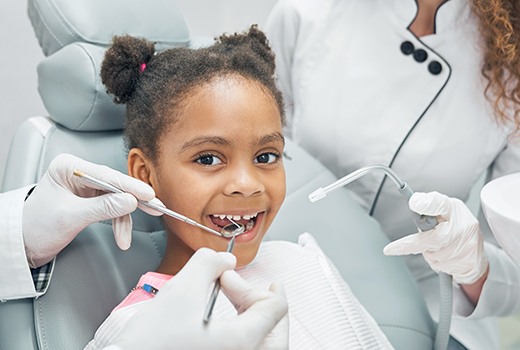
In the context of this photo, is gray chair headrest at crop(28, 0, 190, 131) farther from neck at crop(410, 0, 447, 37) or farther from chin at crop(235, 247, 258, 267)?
neck at crop(410, 0, 447, 37)

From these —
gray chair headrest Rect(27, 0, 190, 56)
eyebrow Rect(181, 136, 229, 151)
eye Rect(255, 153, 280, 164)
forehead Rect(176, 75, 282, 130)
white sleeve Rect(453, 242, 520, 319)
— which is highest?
gray chair headrest Rect(27, 0, 190, 56)

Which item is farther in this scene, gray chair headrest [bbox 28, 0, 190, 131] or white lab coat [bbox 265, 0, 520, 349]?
white lab coat [bbox 265, 0, 520, 349]

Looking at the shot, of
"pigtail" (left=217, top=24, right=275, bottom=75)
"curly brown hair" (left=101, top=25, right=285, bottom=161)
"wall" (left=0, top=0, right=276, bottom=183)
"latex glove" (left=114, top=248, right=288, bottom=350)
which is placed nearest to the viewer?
"latex glove" (left=114, top=248, right=288, bottom=350)

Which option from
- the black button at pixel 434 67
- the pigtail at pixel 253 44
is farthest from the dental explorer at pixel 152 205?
the black button at pixel 434 67

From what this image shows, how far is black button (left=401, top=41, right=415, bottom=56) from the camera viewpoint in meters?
1.49

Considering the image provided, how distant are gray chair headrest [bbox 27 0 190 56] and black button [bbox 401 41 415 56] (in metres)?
0.54

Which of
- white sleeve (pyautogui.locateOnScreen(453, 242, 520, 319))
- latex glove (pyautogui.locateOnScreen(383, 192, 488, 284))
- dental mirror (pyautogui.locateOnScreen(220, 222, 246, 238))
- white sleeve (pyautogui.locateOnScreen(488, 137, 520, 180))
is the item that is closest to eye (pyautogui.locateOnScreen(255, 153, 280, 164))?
dental mirror (pyautogui.locateOnScreen(220, 222, 246, 238))

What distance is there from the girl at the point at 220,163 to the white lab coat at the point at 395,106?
40cm

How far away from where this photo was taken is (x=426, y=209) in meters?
1.08

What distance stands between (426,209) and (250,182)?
0.30m

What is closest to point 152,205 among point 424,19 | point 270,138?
point 270,138

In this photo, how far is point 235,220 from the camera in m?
1.05

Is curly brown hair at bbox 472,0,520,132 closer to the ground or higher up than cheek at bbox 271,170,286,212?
higher up

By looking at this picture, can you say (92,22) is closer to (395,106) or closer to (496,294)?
(395,106)
